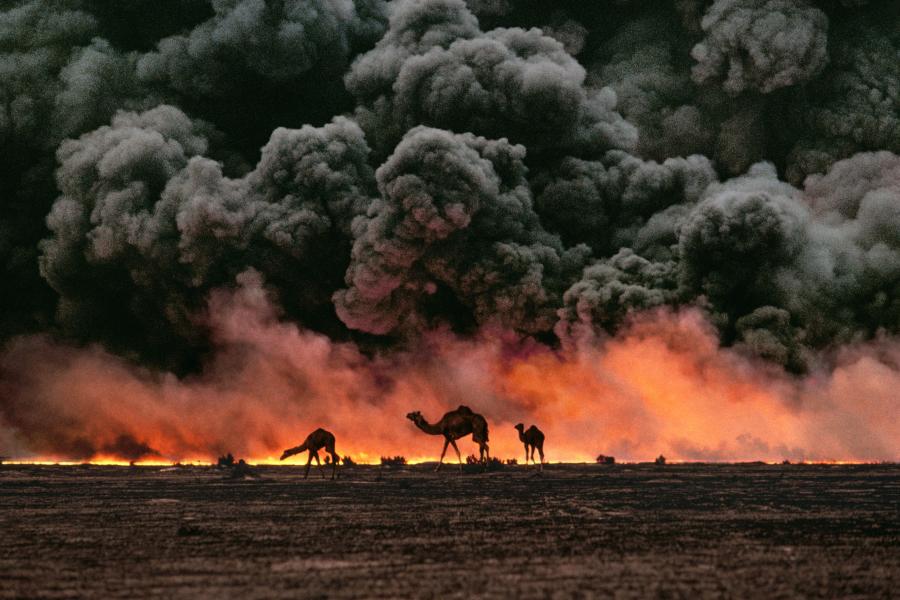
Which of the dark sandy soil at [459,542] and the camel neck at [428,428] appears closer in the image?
the dark sandy soil at [459,542]

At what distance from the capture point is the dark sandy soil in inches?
663

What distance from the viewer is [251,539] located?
2323cm

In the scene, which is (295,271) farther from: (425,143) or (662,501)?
(662,501)

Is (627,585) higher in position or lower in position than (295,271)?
lower

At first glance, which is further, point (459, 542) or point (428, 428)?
point (428, 428)

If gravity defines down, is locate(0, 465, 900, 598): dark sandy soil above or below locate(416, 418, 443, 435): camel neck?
below

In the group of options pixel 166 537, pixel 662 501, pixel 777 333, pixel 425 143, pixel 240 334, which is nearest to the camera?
pixel 166 537

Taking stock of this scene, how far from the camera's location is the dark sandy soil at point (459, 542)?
16828 millimetres

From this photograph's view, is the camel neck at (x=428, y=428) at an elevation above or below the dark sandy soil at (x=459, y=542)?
above

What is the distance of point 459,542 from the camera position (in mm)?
22156

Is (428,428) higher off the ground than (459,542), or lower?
higher

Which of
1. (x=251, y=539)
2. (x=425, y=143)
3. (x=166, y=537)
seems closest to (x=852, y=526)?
(x=251, y=539)

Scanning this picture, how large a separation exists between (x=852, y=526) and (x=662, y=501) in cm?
825

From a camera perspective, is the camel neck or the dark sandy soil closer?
the dark sandy soil
